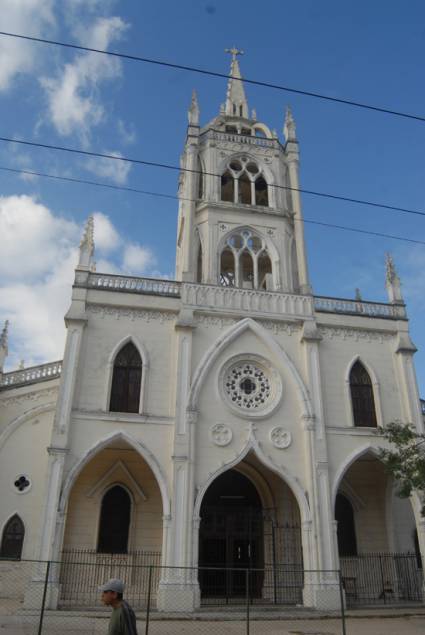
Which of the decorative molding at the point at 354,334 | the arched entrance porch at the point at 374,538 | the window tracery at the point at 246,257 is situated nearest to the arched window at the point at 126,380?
the window tracery at the point at 246,257

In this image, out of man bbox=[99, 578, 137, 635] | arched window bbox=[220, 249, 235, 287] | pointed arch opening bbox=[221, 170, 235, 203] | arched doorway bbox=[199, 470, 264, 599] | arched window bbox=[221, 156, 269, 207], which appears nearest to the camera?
man bbox=[99, 578, 137, 635]

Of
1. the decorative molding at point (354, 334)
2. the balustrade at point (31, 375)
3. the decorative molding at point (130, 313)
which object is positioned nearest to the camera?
the decorative molding at point (130, 313)

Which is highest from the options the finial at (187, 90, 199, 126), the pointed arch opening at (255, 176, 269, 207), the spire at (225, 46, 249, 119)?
the spire at (225, 46, 249, 119)

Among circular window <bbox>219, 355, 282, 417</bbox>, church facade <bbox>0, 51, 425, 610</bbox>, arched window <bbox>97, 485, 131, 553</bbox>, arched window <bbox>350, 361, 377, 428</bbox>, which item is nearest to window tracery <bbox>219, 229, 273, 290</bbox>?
church facade <bbox>0, 51, 425, 610</bbox>

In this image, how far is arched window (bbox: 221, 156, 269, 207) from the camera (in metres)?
26.2

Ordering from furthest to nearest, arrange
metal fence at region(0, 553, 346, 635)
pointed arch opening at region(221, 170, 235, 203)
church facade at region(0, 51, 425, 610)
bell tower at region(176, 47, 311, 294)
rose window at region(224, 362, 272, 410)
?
pointed arch opening at region(221, 170, 235, 203)
bell tower at region(176, 47, 311, 294)
rose window at region(224, 362, 272, 410)
church facade at region(0, 51, 425, 610)
metal fence at region(0, 553, 346, 635)

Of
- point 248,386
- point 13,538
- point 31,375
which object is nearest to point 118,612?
point 248,386

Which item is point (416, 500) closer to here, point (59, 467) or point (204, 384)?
point (204, 384)

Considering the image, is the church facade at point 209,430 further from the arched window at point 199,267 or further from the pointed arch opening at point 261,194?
the pointed arch opening at point 261,194

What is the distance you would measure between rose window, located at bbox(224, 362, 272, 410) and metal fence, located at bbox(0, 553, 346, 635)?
598cm

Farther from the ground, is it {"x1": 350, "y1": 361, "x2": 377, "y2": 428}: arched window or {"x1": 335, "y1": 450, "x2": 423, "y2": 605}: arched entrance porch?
{"x1": 350, "y1": 361, "x2": 377, "y2": 428}: arched window

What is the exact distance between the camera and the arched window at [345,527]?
2039 cm

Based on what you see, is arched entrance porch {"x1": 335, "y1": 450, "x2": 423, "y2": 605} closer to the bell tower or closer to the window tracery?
the bell tower

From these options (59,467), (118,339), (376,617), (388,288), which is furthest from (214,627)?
(388,288)
